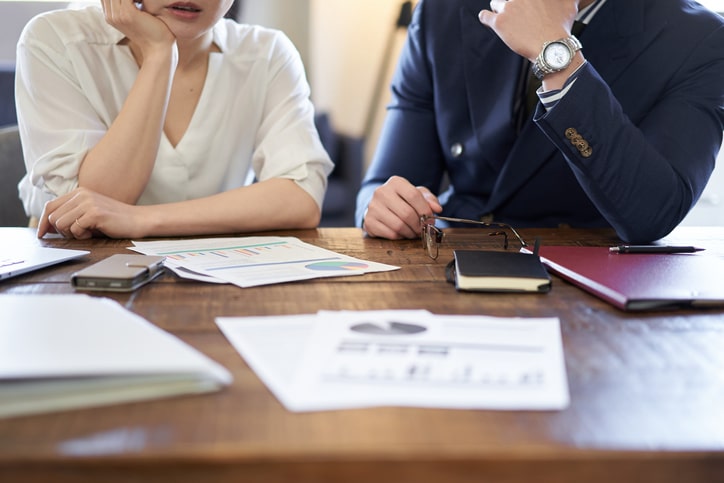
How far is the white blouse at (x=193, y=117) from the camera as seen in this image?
1.40 m

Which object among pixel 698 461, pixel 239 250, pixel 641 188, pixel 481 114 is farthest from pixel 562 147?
pixel 698 461

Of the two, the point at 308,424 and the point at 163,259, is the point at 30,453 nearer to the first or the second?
the point at 308,424

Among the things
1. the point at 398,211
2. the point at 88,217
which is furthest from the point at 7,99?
the point at 398,211

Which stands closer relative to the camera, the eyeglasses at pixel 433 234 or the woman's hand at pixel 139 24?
the eyeglasses at pixel 433 234

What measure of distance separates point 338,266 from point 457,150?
62cm

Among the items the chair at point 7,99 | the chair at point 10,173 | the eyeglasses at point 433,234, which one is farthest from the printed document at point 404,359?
the chair at point 7,99

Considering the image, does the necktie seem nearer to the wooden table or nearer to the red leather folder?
the red leather folder

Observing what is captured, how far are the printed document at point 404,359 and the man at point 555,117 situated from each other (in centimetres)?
51

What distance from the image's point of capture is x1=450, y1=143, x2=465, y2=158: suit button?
1549 mm

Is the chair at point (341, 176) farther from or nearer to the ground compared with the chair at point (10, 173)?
nearer to the ground

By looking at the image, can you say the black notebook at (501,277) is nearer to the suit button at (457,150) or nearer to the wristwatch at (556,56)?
the wristwatch at (556,56)

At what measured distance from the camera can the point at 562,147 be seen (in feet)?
3.91

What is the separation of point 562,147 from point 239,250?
54 centimetres

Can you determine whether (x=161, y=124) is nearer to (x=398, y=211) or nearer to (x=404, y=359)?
(x=398, y=211)
